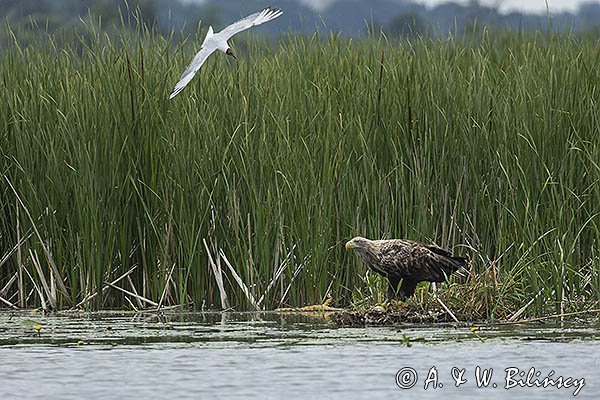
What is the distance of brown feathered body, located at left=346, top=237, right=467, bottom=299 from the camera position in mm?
8188

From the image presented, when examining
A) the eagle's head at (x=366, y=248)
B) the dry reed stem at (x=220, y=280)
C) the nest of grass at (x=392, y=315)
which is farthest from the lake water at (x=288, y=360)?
the dry reed stem at (x=220, y=280)

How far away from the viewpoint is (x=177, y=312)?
891 centimetres

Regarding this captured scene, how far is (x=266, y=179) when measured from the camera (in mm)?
9156

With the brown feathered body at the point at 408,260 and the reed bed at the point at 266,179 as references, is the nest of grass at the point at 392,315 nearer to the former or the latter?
the brown feathered body at the point at 408,260

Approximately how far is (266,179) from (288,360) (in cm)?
266

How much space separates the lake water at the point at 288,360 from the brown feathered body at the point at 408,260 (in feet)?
1.45

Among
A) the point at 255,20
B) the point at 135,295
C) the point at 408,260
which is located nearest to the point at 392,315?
the point at 408,260

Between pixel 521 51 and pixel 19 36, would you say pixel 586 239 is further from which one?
pixel 19 36


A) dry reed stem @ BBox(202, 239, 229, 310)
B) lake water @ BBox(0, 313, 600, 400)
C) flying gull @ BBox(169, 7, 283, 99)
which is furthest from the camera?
dry reed stem @ BBox(202, 239, 229, 310)

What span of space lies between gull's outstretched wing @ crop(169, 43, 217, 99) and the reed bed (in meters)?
0.59

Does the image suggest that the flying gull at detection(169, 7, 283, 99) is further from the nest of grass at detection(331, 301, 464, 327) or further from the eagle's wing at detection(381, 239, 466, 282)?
the nest of grass at detection(331, 301, 464, 327)

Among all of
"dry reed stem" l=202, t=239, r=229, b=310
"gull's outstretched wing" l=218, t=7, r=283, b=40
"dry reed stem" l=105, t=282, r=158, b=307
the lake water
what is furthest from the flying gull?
the lake water

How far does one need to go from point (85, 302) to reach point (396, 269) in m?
2.08

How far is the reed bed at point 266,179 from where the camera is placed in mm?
9000
